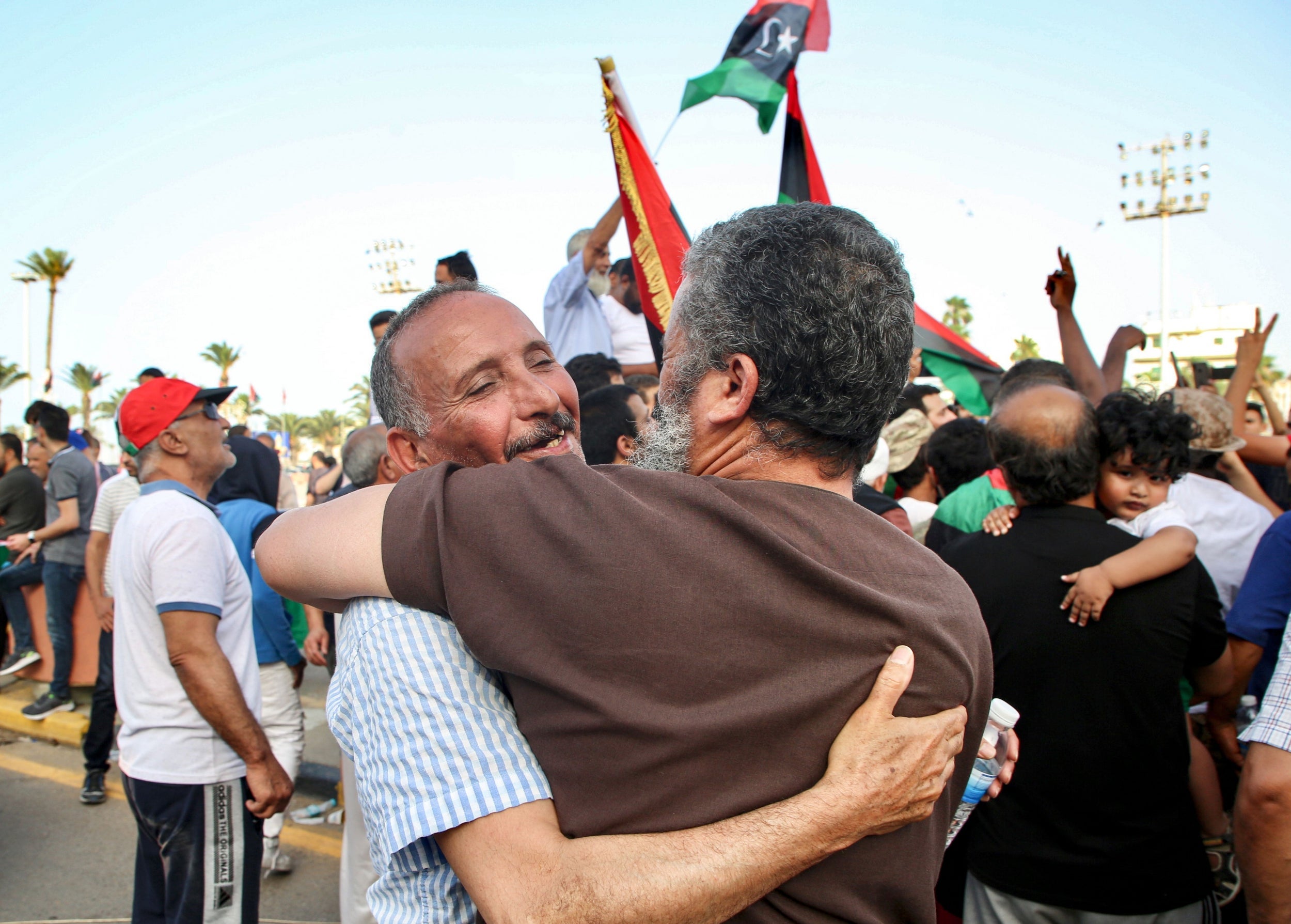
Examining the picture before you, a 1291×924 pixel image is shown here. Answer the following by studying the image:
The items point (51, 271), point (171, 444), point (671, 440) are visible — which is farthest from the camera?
point (51, 271)

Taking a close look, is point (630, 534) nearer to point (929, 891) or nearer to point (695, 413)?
point (695, 413)

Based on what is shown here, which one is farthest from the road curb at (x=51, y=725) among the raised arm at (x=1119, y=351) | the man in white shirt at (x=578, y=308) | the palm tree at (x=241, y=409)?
the palm tree at (x=241, y=409)

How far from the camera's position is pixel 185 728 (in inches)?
112

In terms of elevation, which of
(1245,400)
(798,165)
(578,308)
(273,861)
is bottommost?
(273,861)

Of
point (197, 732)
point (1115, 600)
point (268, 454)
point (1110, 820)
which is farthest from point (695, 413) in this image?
point (268, 454)

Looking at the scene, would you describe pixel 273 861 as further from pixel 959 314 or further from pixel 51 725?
pixel 959 314

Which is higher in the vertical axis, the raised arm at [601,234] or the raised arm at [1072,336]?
the raised arm at [601,234]

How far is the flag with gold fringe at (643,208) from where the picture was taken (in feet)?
14.6

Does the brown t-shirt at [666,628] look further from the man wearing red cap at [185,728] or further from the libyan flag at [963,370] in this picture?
the libyan flag at [963,370]

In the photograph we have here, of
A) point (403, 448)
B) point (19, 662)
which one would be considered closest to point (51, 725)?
point (19, 662)

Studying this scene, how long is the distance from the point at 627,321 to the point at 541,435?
4628 millimetres

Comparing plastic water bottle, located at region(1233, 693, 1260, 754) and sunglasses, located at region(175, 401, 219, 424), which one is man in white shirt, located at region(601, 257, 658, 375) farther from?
plastic water bottle, located at region(1233, 693, 1260, 754)

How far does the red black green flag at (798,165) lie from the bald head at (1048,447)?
278cm

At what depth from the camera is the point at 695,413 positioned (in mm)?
1393
